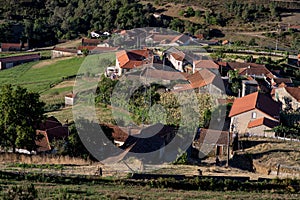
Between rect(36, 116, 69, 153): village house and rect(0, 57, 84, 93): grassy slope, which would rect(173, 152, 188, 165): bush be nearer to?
rect(36, 116, 69, 153): village house

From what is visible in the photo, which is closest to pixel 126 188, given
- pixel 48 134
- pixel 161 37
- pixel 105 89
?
pixel 48 134

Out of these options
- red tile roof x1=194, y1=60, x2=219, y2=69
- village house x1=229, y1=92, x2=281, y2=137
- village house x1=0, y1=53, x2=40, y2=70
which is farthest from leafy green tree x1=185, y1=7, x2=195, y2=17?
village house x1=229, y1=92, x2=281, y2=137

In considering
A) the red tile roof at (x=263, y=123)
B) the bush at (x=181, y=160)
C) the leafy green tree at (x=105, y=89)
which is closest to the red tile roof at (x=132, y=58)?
the leafy green tree at (x=105, y=89)

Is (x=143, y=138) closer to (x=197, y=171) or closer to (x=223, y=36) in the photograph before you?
(x=197, y=171)

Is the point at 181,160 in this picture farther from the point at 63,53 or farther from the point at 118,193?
the point at 63,53

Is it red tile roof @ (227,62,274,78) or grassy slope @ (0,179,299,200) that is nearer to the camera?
grassy slope @ (0,179,299,200)

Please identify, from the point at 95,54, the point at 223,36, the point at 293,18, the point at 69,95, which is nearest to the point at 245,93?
the point at 69,95
